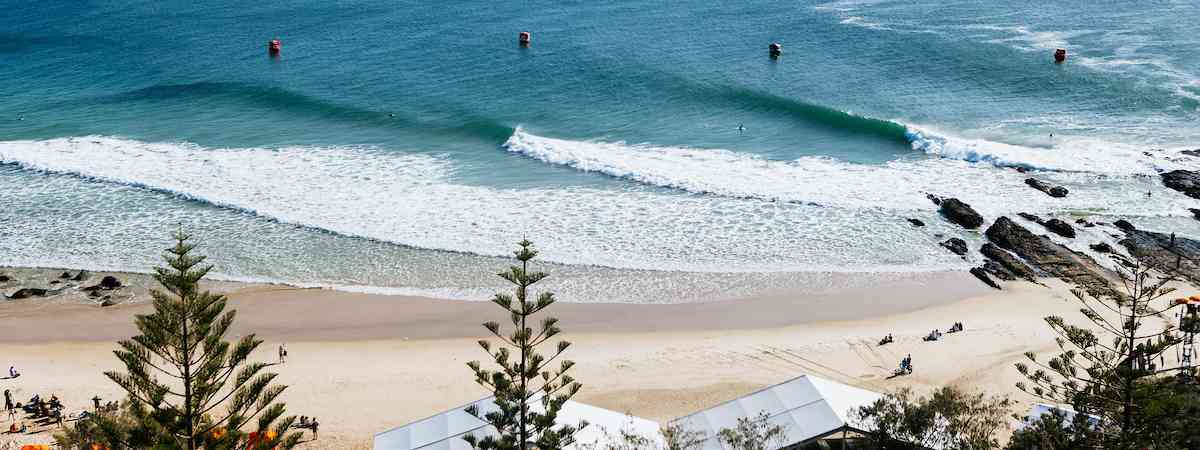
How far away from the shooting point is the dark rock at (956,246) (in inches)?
1190

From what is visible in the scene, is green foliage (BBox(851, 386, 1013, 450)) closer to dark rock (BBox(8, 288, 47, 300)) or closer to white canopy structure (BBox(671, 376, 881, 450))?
white canopy structure (BBox(671, 376, 881, 450))

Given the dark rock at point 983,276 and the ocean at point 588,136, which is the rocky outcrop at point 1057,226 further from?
the dark rock at point 983,276

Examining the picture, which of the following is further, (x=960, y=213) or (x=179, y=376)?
(x=960, y=213)

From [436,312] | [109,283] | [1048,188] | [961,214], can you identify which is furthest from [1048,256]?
[109,283]

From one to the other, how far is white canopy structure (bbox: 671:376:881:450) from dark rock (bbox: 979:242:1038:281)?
11.3m

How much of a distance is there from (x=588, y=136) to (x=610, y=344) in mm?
18517

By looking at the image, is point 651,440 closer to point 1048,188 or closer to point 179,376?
point 179,376

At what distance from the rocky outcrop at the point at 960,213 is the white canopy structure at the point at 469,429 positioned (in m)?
17.2

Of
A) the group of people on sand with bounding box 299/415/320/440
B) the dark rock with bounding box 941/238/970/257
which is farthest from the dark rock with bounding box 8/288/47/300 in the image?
the dark rock with bounding box 941/238/970/257

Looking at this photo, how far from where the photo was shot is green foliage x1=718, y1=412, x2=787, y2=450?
54.4ft

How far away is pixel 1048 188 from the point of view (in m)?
35.3

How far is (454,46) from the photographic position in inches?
2170

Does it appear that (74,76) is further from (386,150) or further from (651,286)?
(651,286)

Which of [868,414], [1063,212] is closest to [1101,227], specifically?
[1063,212]
